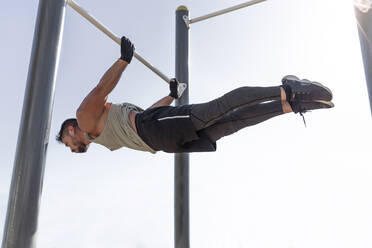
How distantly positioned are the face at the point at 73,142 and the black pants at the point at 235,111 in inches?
38.5

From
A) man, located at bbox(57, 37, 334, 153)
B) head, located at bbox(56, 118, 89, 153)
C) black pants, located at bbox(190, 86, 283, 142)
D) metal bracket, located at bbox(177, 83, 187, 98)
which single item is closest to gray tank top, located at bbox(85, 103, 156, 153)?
man, located at bbox(57, 37, 334, 153)

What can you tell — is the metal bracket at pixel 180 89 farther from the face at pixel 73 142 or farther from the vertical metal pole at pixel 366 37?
the vertical metal pole at pixel 366 37

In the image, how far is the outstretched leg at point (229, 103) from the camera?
2533 millimetres

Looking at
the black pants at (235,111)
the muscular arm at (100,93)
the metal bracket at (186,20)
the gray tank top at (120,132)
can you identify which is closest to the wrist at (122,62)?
the muscular arm at (100,93)

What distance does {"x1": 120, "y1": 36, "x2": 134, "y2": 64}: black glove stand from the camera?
114 inches

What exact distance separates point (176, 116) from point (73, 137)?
35.9 inches

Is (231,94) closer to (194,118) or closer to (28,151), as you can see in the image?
(194,118)

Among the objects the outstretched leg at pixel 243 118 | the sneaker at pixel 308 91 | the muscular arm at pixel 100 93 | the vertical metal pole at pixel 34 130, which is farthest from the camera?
the muscular arm at pixel 100 93

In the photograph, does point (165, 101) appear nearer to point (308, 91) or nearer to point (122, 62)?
point (122, 62)

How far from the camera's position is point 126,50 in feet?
9.59

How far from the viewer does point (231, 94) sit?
2.66 m

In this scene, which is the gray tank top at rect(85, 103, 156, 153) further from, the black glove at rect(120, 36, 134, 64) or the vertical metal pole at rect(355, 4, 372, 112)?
the vertical metal pole at rect(355, 4, 372, 112)

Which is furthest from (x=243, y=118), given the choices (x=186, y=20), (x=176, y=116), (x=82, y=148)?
(x=186, y=20)

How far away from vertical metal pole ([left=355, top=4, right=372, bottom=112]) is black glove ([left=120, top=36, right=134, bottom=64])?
154 cm
